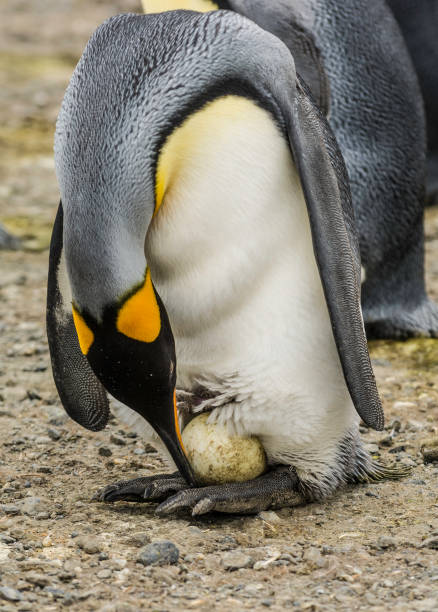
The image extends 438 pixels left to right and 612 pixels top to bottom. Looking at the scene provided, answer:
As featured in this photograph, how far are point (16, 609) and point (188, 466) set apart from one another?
2.10 feet

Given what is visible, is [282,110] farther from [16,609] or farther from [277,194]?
[16,609]

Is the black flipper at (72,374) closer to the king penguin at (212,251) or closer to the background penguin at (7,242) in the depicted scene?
the king penguin at (212,251)

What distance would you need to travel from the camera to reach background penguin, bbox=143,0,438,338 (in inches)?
159

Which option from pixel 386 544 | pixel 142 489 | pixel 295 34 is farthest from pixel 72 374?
pixel 295 34

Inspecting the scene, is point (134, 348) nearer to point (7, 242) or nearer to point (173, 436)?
point (173, 436)

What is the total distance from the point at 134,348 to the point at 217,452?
0.53 meters

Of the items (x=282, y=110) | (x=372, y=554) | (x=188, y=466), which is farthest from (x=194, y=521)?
(x=282, y=110)

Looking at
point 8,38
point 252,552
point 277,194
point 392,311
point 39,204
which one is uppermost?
point 277,194

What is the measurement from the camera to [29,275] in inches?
189

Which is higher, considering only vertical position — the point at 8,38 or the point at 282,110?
the point at 282,110

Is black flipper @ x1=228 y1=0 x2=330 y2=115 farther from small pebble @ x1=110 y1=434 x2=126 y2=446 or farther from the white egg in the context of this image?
the white egg

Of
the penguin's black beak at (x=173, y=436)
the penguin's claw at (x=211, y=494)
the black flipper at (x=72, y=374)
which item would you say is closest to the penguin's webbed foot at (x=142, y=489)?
the penguin's claw at (x=211, y=494)

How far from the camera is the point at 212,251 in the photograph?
94.0 inches

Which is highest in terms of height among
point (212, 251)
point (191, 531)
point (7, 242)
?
point (212, 251)
